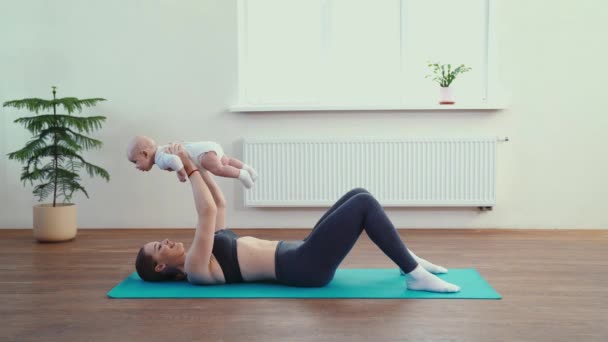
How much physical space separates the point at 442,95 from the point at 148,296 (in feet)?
8.75

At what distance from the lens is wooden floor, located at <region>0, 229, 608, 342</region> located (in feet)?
6.99

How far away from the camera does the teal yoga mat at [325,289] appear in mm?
2586

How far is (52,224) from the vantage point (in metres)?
Result: 4.02

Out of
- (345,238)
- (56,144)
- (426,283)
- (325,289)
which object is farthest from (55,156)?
(426,283)

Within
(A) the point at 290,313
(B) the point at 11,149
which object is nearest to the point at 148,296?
(A) the point at 290,313

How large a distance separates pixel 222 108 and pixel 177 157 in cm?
213

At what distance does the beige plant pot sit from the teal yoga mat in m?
1.34

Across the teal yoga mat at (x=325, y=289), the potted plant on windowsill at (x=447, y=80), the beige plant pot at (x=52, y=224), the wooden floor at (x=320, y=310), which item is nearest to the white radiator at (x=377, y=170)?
the potted plant on windowsill at (x=447, y=80)

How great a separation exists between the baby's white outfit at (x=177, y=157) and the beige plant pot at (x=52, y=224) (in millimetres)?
1828

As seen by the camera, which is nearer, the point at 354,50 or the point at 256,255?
the point at 256,255

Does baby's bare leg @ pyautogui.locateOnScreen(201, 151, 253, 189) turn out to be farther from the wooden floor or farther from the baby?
the wooden floor

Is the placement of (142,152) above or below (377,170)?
above

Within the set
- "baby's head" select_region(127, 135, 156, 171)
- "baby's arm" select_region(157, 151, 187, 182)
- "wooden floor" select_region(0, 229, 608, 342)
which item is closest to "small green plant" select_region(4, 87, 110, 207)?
"wooden floor" select_region(0, 229, 608, 342)

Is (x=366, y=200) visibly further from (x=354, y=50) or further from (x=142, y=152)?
(x=354, y=50)
